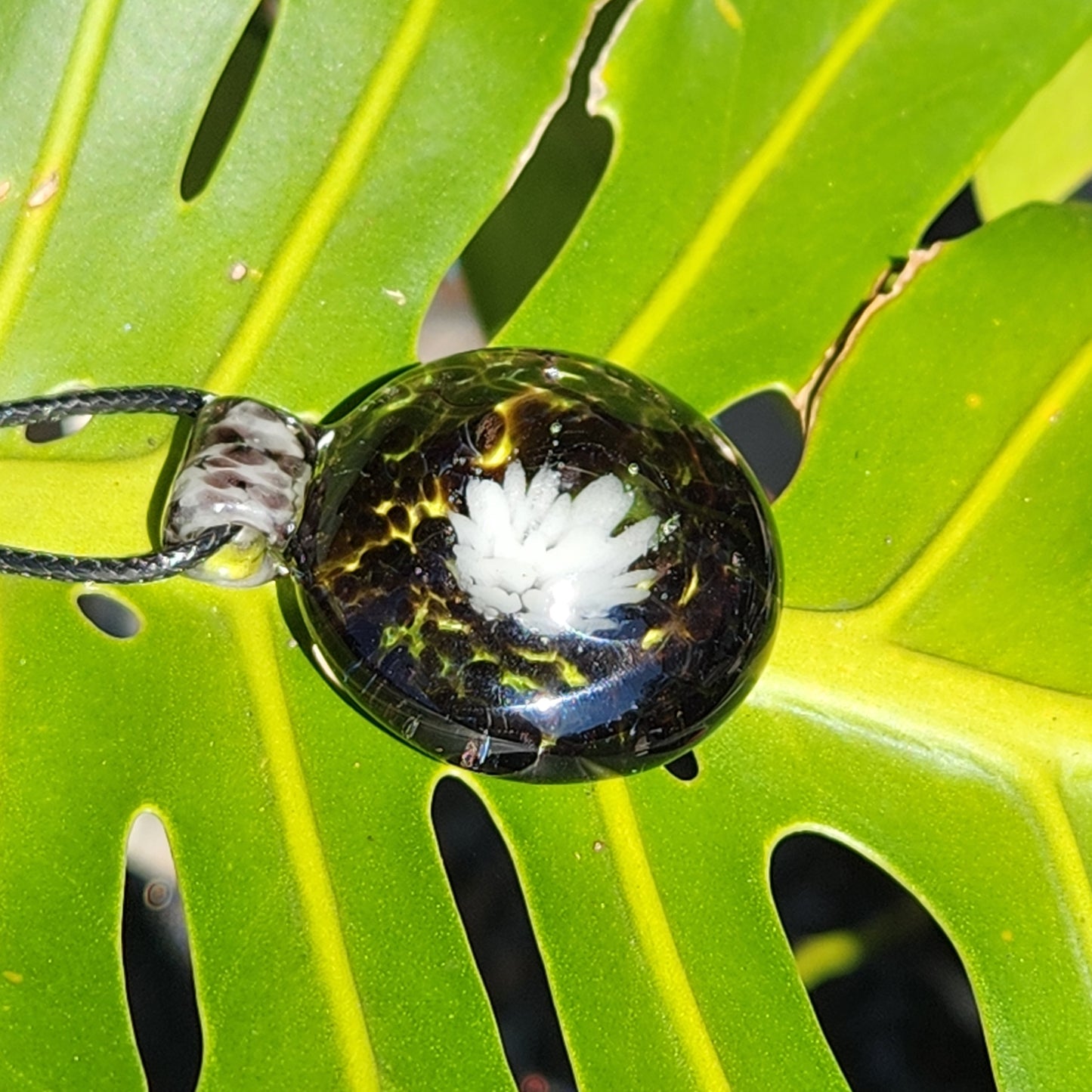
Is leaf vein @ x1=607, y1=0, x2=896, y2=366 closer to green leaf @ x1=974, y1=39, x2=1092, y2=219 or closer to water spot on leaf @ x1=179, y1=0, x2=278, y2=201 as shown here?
green leaf @ x1=974, y1=39, x2=1092, y2=219

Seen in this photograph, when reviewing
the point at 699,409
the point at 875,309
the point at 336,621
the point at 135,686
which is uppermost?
the point at 875,309

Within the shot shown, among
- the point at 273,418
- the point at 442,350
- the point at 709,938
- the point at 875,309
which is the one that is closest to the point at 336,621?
the point at 273,418

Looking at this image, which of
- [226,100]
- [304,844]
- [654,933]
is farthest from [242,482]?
[226,100]

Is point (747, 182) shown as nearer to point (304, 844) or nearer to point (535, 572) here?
point (535, 572)

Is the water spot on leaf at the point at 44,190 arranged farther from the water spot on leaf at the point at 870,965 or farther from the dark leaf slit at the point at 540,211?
the water spot on leaf at the point at 870,965

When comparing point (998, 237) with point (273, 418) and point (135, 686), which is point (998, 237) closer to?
point (273, 418)
